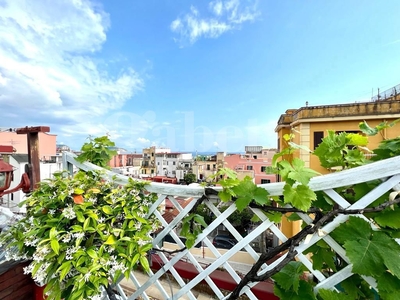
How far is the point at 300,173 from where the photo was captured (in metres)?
0.63

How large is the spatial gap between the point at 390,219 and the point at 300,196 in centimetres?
26

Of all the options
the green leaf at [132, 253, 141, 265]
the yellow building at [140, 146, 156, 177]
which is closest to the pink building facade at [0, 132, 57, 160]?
the green leaf at [132, 253, 141, 265]

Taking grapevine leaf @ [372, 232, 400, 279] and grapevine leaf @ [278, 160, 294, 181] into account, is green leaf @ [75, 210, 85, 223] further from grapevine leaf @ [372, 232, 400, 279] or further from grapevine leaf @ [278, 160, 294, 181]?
grapevine leaf @ [372, 232, 400, 279]

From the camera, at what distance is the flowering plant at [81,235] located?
2.26ft

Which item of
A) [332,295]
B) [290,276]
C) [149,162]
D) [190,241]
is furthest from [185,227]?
[149,162]

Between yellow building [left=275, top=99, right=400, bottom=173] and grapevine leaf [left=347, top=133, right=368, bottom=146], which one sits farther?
yellow building [left=275, top=99, right=400, bottom=173]

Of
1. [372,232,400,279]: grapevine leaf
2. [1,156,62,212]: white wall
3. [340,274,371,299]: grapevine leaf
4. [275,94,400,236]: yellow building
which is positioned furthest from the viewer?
[275,94,400,236]: yellow building

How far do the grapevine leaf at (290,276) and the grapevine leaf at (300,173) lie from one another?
36 centimetres

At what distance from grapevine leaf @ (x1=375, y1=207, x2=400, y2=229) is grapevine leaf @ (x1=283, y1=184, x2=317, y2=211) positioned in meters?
0.20

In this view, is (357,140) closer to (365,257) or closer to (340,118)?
(365,257)

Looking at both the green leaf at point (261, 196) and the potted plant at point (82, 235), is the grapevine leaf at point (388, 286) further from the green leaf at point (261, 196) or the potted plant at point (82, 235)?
the potted plant at point (82, 235)

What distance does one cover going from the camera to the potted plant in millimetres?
690

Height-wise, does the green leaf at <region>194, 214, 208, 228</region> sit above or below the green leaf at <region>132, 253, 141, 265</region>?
above

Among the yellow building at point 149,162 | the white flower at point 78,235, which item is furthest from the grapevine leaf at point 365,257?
the yellow building at point 149,162
